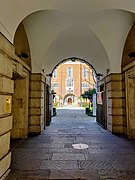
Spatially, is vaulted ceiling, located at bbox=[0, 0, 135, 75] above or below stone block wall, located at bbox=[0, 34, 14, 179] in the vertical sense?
above

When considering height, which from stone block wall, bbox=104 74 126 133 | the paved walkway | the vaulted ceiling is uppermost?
the vaulted ceiling

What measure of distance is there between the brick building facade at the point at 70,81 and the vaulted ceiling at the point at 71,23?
92.8 ft

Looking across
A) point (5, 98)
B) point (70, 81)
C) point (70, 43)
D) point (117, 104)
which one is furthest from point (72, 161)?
point (70, 81)

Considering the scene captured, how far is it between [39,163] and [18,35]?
13.0 feet

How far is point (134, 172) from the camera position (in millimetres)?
3344

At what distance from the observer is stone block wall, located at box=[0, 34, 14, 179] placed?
3070 mm

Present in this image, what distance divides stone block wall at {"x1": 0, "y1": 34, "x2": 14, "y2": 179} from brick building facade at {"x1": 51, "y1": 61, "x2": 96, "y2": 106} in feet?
Answer: 111

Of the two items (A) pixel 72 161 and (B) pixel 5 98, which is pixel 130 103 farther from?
(B) pixel 5 98

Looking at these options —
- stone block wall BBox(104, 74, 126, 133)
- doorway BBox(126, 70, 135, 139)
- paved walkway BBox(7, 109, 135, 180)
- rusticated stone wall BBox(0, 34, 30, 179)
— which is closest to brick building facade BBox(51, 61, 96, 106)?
stone block wall BBox(104, 74, 126, 133)

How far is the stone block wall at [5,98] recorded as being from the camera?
3.07m

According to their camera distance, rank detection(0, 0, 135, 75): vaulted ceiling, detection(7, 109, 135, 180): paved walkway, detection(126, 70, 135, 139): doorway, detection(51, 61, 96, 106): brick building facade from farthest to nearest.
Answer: detection(51, 61, 96, 106): brick building facade
detection(126, 70, 135, 139): doorway
detection(0, 0, 135, 75): vaulted ceiling
detection(7, 109, 135, 180): paved walkway

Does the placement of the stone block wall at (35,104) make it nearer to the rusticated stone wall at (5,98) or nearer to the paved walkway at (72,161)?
the paved walkway at (72,161)

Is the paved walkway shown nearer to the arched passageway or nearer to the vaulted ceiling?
the arched passageway

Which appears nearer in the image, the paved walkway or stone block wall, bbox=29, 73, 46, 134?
the paved walkway
